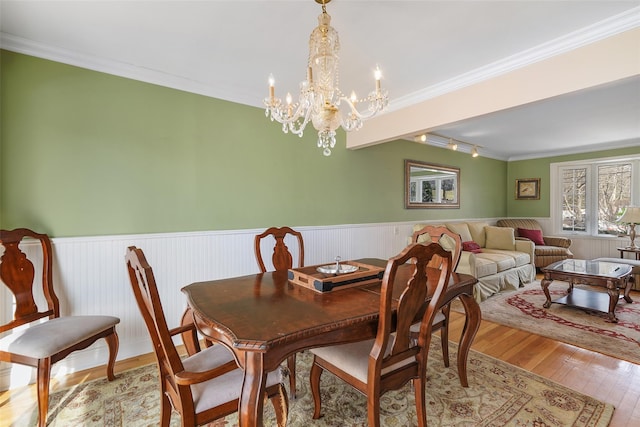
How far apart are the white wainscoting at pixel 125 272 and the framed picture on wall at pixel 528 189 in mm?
5426

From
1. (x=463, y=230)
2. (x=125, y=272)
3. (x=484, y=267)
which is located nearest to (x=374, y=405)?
(x=125, y=272)

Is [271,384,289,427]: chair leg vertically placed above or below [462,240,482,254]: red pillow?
below

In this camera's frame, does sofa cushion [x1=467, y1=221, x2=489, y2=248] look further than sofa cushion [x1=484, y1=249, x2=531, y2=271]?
Yes

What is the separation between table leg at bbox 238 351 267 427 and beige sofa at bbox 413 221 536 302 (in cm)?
339

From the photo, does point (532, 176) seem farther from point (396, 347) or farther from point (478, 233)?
point (396, 347)

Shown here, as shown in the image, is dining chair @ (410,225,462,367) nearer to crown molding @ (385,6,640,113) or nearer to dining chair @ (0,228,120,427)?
crown molding @ (385,6,640,113)

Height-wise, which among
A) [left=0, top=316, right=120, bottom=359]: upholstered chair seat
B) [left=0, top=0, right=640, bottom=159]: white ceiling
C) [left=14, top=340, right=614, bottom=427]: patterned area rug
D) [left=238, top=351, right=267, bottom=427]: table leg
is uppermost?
[left=0, top=0, right=640, bottom=159]: white ceiling

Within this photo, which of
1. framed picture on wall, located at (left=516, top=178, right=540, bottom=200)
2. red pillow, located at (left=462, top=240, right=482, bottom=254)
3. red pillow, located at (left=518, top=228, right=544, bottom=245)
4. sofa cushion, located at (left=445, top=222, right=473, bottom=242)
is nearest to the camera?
red pillow, located at (left=462, top=240, right=482, bottom=254)

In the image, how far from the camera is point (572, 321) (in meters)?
3.19

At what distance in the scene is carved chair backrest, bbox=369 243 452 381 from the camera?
127cm

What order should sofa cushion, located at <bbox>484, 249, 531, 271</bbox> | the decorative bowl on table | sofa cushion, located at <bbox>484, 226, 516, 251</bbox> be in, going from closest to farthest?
1. the decorative bowl on table
2. sofa cushion, located at <bbox>484, 249, 531, 271</bbox>
3. sofa cushion, located at <bbox>484, 226, 516, 251</bbox>

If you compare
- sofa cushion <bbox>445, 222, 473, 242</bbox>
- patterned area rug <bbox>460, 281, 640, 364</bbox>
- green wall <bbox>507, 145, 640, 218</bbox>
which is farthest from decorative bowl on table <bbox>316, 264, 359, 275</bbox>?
green wall <bbox>507, 145, 640, 218</bbox>

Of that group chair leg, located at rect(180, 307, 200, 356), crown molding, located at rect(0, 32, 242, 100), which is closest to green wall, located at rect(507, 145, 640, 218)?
crown molding, located at rect(0, 32, 242, 100)

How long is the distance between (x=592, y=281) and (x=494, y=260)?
1066mm
